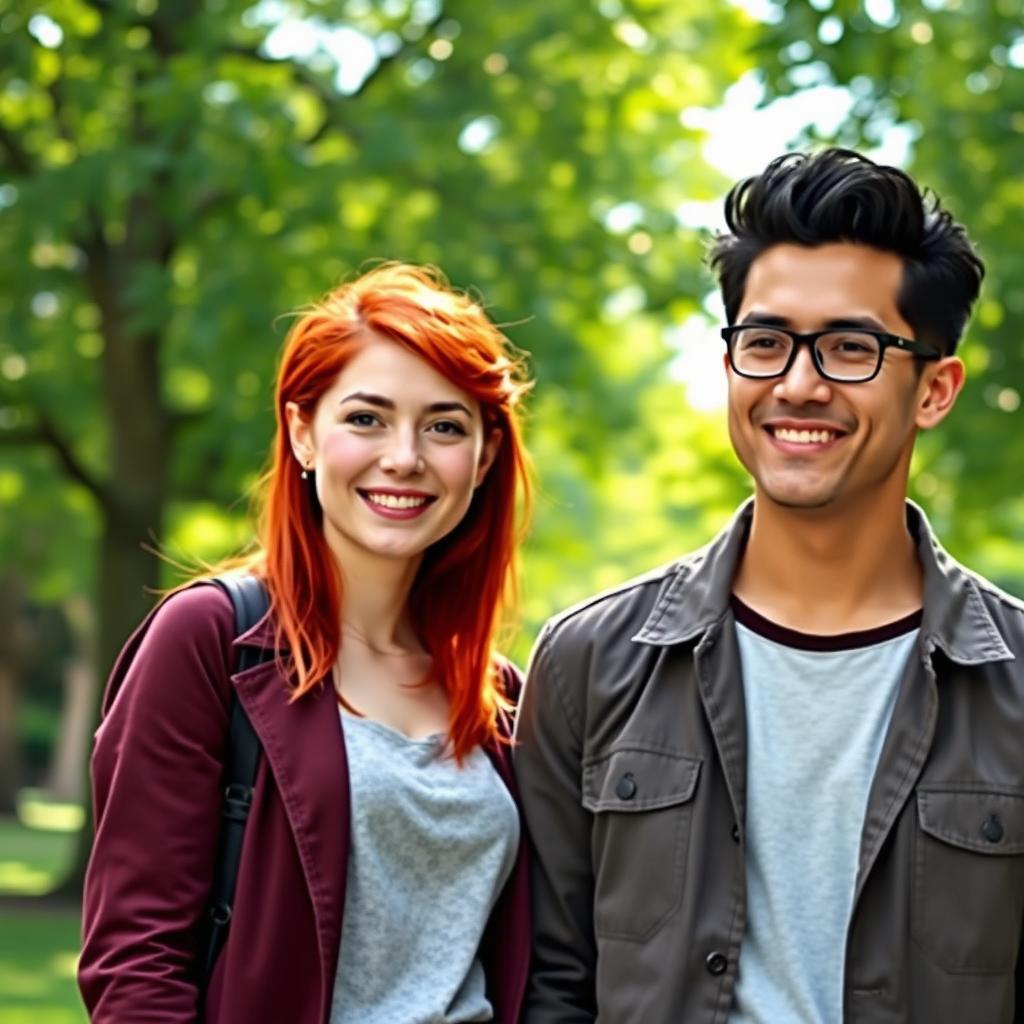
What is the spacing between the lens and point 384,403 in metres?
4.08

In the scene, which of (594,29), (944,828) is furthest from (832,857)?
(594,29)

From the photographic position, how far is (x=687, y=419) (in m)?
19.2

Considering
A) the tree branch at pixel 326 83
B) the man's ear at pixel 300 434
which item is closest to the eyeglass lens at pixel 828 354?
the man's ear at pixel 300 434

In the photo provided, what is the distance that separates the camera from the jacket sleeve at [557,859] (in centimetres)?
396

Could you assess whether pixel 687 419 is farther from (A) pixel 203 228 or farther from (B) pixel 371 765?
(B) pixel 371 765

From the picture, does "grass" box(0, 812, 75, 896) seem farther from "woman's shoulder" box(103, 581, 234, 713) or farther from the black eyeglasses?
the black eyeglasses

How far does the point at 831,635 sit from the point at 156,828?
1.24 meters

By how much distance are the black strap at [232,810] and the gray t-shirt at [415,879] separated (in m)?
0.19

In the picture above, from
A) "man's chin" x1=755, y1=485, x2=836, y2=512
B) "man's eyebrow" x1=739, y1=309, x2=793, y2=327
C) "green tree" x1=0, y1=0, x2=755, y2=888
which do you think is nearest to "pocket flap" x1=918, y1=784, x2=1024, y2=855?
"man's chin" x1=755, y1=485, x2=836, y2=512

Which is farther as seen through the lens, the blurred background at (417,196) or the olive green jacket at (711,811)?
the blurred background at (417,196)

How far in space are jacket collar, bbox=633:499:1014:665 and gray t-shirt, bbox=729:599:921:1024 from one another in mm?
69

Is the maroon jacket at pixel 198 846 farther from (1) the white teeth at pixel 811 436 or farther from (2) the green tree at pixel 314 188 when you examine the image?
(2) the green tree at pixel 314 188

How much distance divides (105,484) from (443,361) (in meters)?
13.3

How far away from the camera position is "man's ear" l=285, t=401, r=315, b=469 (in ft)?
13.7
